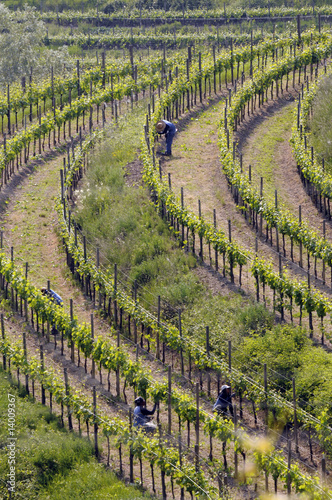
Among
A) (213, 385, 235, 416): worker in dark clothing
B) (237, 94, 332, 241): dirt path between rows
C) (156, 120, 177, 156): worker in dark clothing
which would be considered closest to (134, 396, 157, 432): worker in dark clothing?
(213, 385, 235, 416): worker in dark clothing

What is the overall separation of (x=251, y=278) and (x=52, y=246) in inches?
237

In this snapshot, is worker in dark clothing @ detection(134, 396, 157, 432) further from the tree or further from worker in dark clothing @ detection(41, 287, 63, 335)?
the tree

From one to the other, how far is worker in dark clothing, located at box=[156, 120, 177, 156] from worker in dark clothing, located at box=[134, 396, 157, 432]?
12844 mm

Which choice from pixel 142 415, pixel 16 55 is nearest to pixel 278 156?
pixel 142 415

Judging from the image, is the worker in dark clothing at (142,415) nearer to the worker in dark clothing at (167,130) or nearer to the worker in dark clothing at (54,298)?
the worker in dark clothing at (54,298)

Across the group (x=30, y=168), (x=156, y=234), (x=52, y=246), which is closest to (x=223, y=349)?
(x=156, y=234)

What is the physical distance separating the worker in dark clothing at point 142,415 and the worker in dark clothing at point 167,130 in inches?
506

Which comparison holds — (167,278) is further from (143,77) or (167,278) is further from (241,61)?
(241,61)

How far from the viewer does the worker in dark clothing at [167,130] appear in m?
25.2

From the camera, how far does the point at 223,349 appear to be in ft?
53.9

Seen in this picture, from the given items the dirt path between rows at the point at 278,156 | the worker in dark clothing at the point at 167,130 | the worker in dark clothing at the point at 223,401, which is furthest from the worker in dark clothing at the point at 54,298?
the worker in dark clothing at the point at 167,130

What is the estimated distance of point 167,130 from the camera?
25.7 meters

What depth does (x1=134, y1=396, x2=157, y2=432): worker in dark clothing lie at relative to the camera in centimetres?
1409

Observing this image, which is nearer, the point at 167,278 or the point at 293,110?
the point at 167,278
